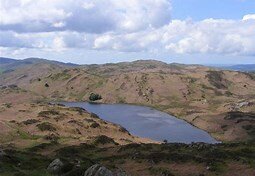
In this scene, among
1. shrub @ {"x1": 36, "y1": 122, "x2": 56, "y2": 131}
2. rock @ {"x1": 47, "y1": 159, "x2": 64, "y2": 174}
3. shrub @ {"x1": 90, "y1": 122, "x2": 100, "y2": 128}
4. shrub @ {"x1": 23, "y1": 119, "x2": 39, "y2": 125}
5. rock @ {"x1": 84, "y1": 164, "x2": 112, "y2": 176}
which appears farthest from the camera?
shrub @ {"x1": 90, "y1": 122, "x2": 100, "y2": 128}

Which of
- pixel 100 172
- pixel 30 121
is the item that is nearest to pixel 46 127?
pixel 30 121

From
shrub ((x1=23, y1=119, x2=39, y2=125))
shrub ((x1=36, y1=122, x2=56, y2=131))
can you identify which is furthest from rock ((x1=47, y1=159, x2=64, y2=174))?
shrub ((x1=23, y1=119, x2=39, y2=125))

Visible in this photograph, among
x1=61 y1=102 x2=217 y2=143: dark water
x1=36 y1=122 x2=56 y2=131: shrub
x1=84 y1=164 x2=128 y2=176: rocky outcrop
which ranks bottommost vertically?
x1=61 y1=102 x2=217 y2=143: dark water

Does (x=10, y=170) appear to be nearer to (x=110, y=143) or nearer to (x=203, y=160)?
(x=203, y=160)

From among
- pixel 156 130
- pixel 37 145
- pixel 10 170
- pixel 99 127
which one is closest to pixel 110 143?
pixel 37 145

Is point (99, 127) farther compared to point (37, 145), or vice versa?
point (99, 127)

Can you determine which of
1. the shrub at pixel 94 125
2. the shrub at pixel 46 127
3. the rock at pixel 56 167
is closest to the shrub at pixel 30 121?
the shrub at pixel 46 127

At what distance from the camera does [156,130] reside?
16250 cm

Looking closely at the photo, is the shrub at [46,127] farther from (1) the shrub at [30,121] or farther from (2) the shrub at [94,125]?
(2) the shrub at [94,125]

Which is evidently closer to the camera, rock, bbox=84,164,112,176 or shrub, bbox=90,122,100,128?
rock, bbox=84,164,112,176

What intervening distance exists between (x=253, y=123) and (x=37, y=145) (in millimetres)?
85209

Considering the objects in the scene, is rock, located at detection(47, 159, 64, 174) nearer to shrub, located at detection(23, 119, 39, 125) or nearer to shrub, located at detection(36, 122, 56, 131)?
shrub, located at detection(36, 122, 56, 131)

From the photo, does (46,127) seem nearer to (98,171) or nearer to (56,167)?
(56,167)

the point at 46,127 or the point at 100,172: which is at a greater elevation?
the point at 100,172
